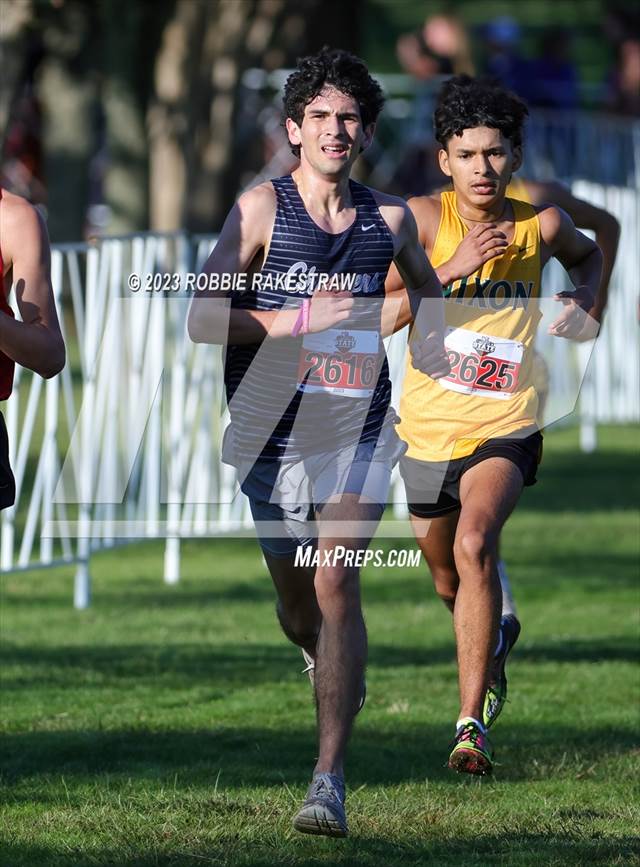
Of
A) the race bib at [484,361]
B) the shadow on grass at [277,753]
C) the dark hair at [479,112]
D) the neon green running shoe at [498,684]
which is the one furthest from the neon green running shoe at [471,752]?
the dark hair at [479,112]

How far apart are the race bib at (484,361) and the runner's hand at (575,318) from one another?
0.46 feet

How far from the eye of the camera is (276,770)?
611 centimetres

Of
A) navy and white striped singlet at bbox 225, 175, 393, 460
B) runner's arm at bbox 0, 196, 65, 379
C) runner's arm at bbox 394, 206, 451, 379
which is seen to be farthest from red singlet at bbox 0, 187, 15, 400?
runner's arm at bbox 394, 206, 451, 379

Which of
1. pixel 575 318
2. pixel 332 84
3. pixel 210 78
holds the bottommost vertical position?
pixel 575 318

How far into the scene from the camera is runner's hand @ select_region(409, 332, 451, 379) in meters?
5.83

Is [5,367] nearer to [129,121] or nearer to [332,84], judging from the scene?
[332,84]

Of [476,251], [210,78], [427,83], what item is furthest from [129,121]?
[476,251]

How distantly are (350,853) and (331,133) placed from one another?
198 cm

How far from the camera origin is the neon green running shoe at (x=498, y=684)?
241 inches

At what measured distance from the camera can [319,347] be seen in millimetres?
5438

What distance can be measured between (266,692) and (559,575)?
3.30 m

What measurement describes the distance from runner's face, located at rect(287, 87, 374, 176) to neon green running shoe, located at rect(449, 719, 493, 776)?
1639 mm

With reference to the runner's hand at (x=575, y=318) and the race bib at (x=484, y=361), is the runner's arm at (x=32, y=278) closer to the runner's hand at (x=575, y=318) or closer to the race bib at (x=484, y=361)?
the race bib at (x=484, y=361)

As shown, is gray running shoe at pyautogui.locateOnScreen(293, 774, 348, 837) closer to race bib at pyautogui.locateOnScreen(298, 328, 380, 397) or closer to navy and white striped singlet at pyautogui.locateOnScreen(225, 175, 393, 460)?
navy and white striped singlet at pyautogui.locateOnScreen(225, 175, 393, 460)
